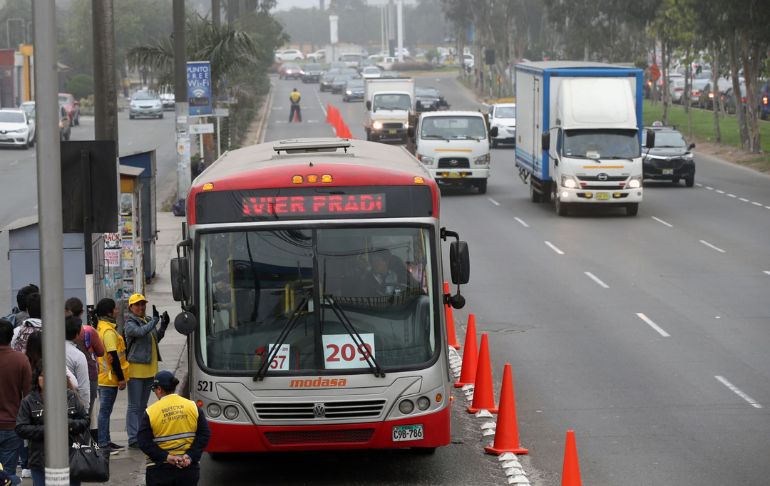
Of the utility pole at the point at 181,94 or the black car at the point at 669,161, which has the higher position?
the utility pole at the point at 181,94

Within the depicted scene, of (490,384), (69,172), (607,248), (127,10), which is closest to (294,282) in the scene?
(69,172)

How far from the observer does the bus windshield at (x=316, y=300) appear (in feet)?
38.0

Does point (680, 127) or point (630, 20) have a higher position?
point (630, 20)

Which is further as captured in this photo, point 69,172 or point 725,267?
point 725,267

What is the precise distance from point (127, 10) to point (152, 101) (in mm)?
27982

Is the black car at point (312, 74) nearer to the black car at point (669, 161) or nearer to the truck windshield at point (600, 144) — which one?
the black car at point (669, 161)

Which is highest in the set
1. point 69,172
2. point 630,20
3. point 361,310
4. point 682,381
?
point 630,20

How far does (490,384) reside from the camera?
48.5 ft

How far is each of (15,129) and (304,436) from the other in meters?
47.2

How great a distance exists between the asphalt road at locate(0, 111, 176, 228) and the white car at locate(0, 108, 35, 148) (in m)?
0.43

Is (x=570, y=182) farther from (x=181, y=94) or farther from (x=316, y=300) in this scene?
(x=316, y=300)

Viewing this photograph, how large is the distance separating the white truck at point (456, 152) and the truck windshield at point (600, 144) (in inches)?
232

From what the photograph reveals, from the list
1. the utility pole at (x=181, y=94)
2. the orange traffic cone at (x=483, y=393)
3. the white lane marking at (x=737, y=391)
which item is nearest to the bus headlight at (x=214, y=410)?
the orange traffic cone at (x=483, y=393)

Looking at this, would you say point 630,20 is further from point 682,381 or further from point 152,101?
point 682,381
